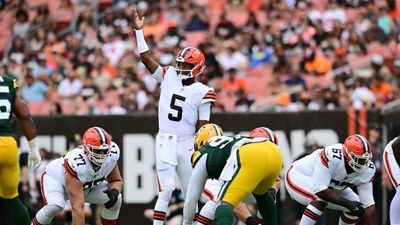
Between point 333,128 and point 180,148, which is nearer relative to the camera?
point 180,148

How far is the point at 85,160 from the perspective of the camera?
491 inches

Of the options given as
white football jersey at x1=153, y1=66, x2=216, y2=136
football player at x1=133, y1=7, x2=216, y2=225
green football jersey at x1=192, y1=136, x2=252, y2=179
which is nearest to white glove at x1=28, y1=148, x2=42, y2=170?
football player at x1=133, y1=7, x2=216, y2=225

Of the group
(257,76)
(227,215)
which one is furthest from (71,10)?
(227,215)

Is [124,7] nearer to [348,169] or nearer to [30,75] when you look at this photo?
[30,75]

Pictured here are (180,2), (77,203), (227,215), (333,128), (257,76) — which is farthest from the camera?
(180,2)

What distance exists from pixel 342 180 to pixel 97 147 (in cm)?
286

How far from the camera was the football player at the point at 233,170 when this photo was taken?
10.9 meters

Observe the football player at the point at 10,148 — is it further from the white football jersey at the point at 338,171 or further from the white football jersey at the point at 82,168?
the white football jersey at the point at 338,171

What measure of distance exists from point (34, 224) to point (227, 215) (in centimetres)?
294

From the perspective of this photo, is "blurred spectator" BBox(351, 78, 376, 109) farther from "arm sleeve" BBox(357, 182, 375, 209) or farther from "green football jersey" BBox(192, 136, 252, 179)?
"green football jersey" BBox(192, 136, 252, 179)

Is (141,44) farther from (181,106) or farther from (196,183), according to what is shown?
→ (196,183)

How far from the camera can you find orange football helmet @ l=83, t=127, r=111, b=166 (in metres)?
12.3

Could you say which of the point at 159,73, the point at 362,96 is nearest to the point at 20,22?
the point at 362,96

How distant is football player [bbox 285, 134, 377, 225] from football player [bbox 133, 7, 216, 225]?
146cm
